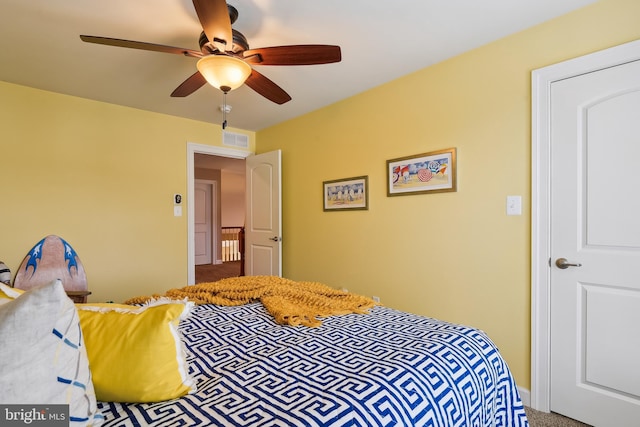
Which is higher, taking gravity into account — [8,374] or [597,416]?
[8,374]

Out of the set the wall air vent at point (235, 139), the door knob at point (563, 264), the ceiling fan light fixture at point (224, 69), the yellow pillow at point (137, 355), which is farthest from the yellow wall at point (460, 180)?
the yellow pillow at point (137, 355)

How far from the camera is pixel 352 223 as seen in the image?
125 inches

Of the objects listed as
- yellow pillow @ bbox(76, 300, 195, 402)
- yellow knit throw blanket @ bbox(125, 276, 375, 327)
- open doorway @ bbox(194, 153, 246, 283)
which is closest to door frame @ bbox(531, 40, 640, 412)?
yellow knit throw blanket @ bbox(125, 276, 375, 327)

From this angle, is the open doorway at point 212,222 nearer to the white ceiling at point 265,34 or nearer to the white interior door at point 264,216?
the white interior door at point 264,216

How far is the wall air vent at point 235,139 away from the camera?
4113mm

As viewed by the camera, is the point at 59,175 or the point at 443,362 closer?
the point at 443,362

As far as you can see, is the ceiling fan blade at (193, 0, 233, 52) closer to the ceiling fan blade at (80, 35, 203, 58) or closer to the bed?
the ceiling fan blade at (80, 35, 203, 58)

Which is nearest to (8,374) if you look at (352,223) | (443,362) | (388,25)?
(443,362)

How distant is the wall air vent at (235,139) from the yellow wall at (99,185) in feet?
0.77

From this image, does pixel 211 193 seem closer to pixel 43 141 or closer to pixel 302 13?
pixel 43 141

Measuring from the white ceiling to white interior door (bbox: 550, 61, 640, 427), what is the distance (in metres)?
0.61

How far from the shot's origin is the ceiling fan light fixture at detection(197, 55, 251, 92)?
1.80 m

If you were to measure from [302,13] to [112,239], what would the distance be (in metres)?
2.95

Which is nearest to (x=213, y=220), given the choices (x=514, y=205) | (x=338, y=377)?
(x=514, y=205)
